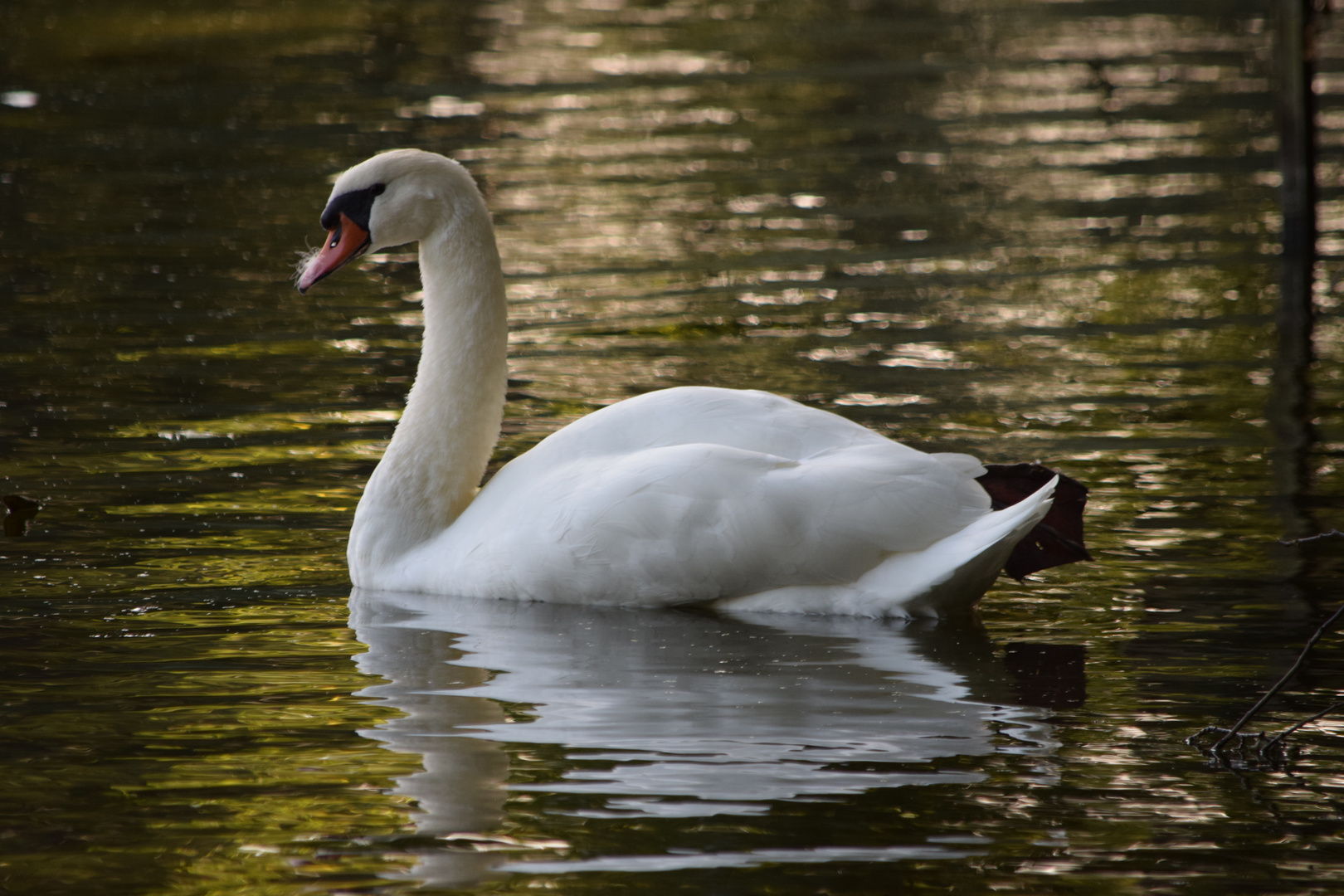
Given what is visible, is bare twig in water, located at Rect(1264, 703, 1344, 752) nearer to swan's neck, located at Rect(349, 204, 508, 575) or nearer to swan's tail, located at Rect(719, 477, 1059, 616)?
swan's tail, located at Rect(719, 477, 1059, 616)

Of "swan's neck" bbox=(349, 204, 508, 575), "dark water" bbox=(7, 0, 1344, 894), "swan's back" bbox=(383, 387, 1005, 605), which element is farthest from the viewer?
"swan's neck" bbox=(349, 204, 508, 575)

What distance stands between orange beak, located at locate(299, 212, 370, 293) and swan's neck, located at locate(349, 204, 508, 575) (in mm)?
265

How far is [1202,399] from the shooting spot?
959 cm

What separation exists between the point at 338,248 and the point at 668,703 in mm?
2493

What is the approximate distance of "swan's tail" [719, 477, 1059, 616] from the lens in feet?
19.7

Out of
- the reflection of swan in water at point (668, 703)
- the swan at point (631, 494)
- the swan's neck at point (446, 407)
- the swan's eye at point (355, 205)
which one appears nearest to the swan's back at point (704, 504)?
the swan at point (631, 494)

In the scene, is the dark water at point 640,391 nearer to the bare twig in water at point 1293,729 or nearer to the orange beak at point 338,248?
the bare twig in water at point 1293,729

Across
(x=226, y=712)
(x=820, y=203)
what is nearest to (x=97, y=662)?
(x=226, y=712)

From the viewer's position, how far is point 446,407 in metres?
7.34

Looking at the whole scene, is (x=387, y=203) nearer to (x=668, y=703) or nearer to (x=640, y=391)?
(x=668, y=703)

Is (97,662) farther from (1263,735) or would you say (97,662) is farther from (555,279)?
(555,279)

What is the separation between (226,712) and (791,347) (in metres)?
5.86

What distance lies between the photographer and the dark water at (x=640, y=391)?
485 cm

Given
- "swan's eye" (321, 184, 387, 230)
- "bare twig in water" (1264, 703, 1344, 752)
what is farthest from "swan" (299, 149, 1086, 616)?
"bare twig in water" (1264, 703, 1344, 752)
